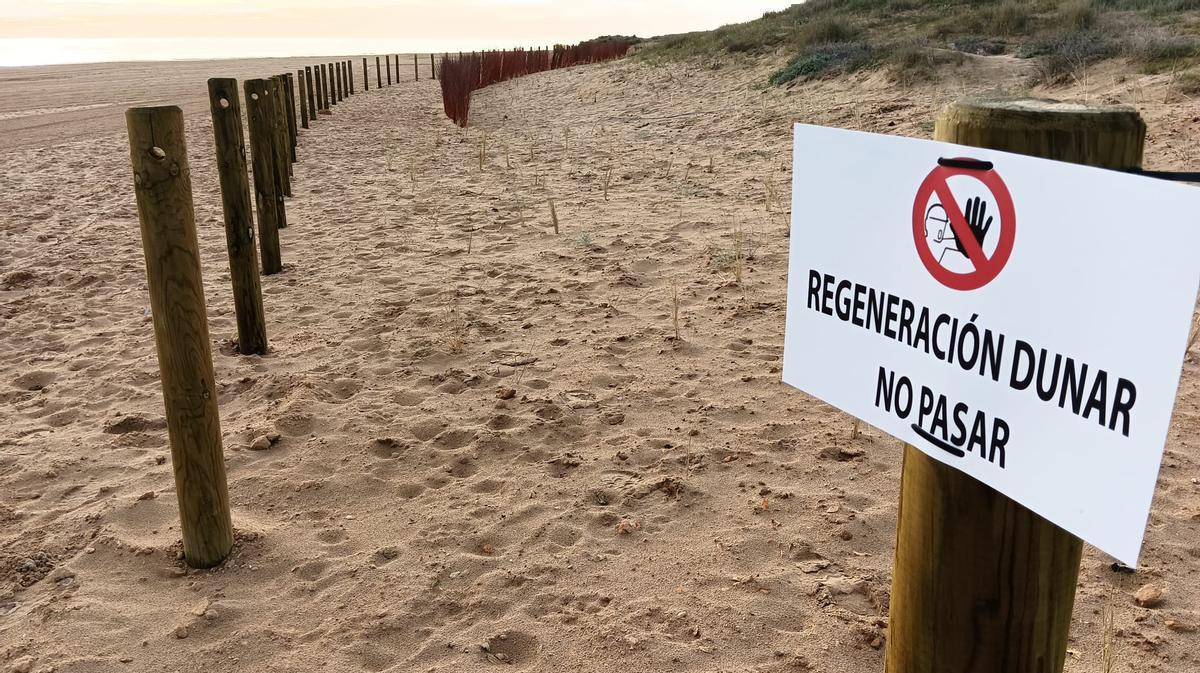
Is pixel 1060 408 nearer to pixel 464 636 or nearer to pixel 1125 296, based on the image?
pixel 1125 296

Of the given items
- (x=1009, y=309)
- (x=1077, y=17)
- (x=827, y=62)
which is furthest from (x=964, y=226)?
(x=1077, y=17)

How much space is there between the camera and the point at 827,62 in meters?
12.3

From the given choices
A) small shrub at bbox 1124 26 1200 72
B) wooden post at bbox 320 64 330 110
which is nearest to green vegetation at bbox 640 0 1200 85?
small shrub at bbox 1124 26 1200 72

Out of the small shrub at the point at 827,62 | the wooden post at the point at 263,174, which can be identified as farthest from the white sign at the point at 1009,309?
the small shrub at the point at 827,62

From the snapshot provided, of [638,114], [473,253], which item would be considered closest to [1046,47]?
[638,114]

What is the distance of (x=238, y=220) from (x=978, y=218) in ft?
13.1

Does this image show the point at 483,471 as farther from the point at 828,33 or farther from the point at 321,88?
the point at 321,88

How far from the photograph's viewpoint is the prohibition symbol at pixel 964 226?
1062 millimetres

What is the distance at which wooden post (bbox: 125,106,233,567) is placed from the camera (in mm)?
2424

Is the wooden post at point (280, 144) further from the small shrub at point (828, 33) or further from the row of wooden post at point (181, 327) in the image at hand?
the small shrub at point (828, 33)

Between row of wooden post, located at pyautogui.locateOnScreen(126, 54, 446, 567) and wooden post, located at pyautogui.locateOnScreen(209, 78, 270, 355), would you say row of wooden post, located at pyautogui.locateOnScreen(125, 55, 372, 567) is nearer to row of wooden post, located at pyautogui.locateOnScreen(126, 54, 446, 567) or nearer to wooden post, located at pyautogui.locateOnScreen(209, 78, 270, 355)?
row of wooden post, located at pyautogui.locateOnScreen(126, 54, 446, 567)

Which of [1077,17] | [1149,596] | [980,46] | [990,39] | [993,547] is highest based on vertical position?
[1077,17]

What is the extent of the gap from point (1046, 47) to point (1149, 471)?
1240 centimetres

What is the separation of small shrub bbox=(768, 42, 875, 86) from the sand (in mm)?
5260
